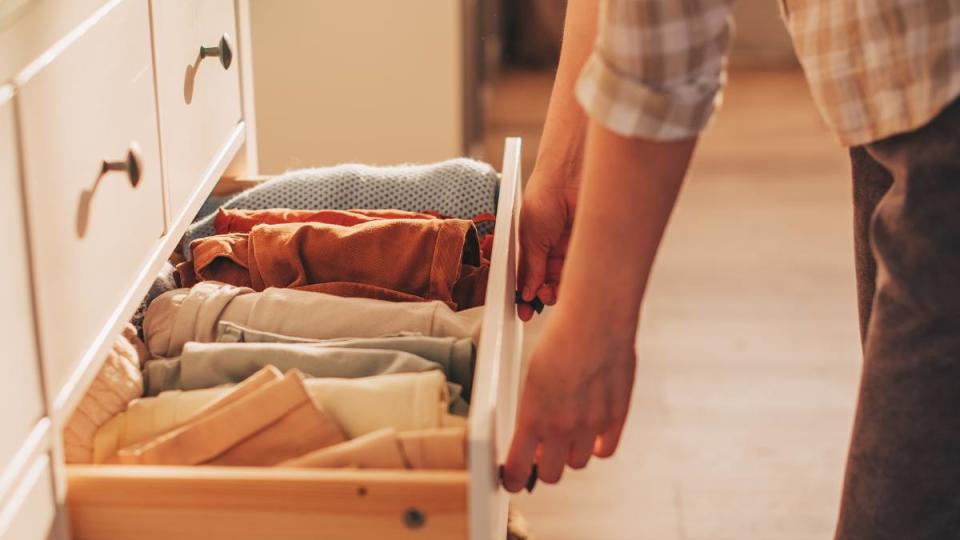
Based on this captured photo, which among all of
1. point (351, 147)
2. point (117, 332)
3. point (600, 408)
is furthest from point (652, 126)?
point (351, 147)

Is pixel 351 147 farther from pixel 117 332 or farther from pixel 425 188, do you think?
pixel 117 332

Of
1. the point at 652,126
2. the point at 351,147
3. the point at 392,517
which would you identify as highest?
the point at 652,126

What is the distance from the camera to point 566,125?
1157 millimetres

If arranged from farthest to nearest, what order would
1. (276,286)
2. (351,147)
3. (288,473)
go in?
(351,147) < (276,286) < (288,473)

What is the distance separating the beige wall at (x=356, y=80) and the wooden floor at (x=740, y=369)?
1.48 ft

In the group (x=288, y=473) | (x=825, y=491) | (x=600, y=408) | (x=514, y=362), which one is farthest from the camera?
(x=825, y=491)

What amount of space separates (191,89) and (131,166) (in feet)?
1.00

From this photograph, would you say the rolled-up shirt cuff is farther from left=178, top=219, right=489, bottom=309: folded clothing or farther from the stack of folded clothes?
left=178, top=219, right=489, bottom=309: folded clothing

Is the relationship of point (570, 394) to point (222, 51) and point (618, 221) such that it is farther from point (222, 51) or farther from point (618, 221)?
point (222, 51)

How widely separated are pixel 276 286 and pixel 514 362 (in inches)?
11.8

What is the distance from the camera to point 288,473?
2.39 feet

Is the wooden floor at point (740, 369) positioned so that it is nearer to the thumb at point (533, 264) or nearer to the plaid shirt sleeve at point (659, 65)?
the thumb at point (533, 264)

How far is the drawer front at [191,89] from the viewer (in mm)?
1012

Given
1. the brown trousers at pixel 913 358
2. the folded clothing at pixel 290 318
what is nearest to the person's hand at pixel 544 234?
the folded clothing at pixel 290 318
